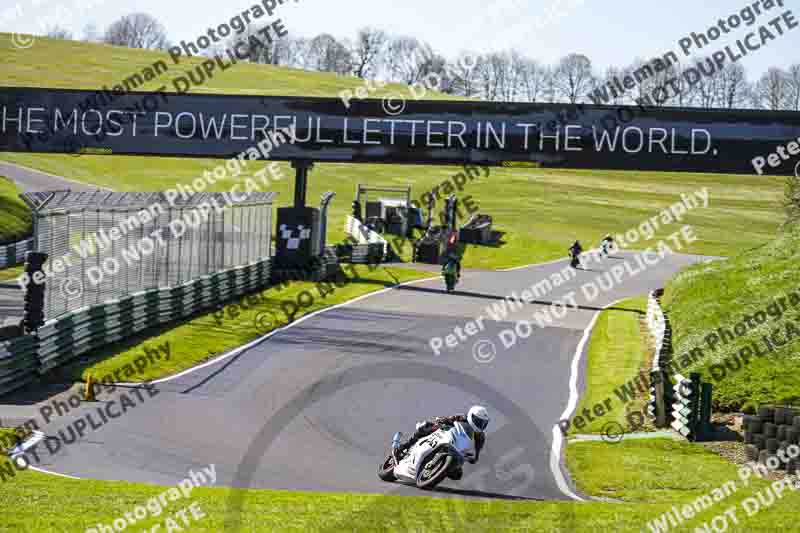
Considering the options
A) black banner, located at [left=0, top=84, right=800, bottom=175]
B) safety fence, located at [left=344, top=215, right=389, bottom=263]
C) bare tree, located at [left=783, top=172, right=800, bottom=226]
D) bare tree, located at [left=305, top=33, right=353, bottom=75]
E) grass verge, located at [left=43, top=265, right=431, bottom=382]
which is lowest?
grass verge, located at [left=43, top=265, right=431, bottom=382]

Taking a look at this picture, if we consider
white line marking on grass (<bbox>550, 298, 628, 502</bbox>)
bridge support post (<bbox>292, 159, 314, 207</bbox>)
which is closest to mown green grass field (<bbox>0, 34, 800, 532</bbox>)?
white line marking on grass (<bbox>550, 298, 628, 502</bbox>)

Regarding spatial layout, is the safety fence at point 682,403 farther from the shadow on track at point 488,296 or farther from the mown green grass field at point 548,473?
the shadow on track at point 488,296

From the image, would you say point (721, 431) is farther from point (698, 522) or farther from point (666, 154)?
point (666, 154)

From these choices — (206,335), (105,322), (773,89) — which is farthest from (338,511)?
(773,89)

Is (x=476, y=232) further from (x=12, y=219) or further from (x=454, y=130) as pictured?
(x=454, y=130)

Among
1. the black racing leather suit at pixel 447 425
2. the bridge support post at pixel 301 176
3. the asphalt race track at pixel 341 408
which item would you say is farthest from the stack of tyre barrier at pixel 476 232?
the black racing leather suit at pixel 447 425

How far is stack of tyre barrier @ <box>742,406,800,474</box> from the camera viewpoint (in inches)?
592

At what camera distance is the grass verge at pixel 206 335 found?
20016 mm

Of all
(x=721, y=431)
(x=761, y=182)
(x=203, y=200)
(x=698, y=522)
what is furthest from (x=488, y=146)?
(x=761, y=182)

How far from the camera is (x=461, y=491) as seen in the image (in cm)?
1329

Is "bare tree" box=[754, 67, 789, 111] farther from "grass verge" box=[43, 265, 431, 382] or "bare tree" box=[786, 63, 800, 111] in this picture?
"grass verge" box=[43, 265, 431, 382]

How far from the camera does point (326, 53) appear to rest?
570ft

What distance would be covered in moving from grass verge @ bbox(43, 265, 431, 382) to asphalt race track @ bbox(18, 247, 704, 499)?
56 centimetres

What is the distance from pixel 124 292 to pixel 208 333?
249 cm
